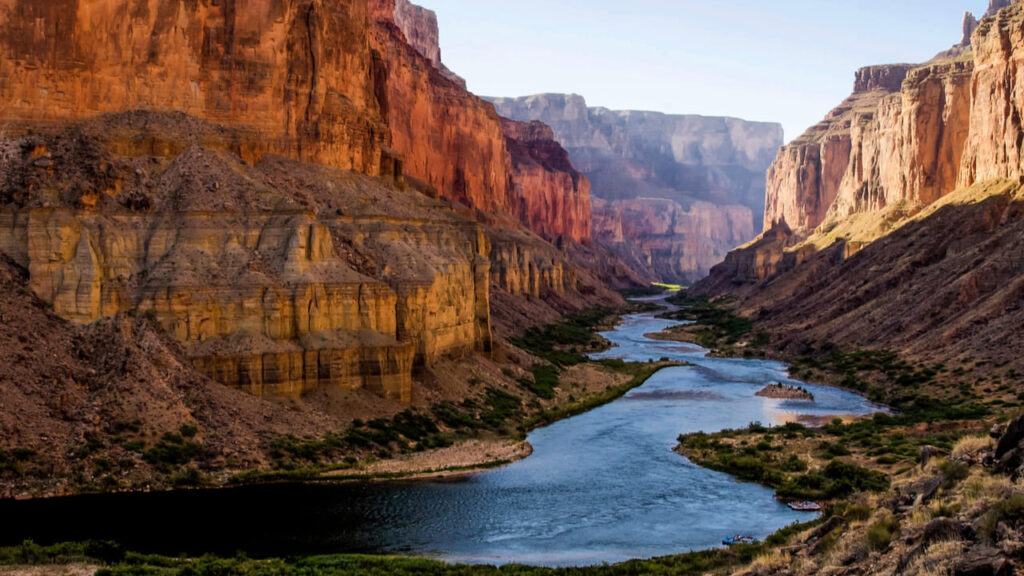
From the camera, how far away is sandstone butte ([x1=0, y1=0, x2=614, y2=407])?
155ft

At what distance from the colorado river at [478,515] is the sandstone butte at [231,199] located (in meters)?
10.2

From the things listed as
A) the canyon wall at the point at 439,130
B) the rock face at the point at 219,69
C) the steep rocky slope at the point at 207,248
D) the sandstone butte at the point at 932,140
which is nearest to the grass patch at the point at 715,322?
the sandstone butte at the point at 932,140

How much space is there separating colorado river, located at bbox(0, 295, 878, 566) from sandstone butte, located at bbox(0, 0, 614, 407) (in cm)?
1022

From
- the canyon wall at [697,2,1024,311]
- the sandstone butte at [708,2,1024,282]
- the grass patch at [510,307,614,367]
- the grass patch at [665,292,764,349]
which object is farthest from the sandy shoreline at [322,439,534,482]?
the sandstone butte at [708,2,1024,282]

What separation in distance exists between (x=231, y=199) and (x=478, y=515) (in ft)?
78.3

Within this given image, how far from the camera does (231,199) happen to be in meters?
52.4

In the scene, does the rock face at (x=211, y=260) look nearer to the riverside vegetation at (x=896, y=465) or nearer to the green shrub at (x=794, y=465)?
the riverside vegetation at (x=896, y=465)

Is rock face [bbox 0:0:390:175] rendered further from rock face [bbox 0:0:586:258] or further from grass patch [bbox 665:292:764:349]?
grass patch [bbox 665:292:764:349]

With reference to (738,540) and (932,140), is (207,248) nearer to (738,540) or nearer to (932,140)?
(738,540)

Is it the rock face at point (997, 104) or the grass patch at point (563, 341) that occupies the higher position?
the rock face at point (997, 104)

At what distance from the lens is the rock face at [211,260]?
46.7m

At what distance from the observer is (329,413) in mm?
48844

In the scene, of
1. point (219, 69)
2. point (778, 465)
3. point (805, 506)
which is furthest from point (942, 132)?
point (805, 506)

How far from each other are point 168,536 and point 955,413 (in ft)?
142
